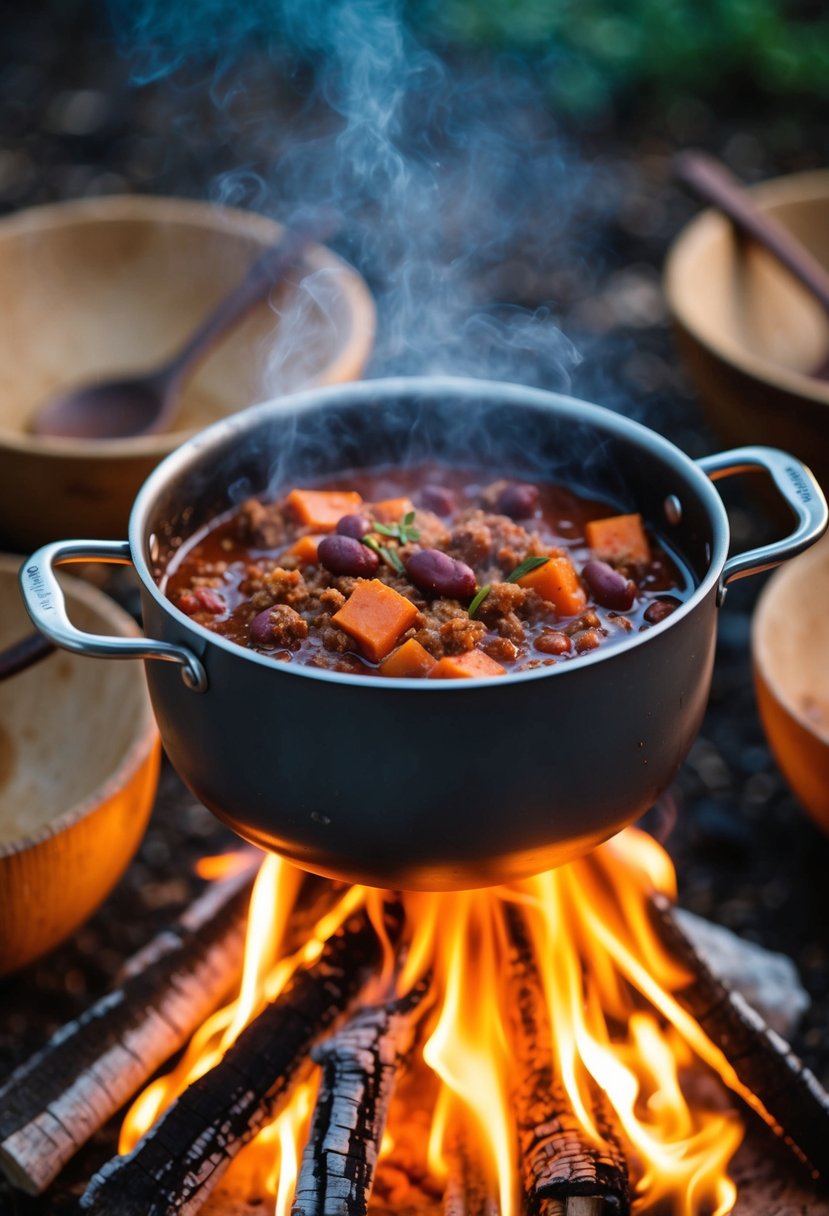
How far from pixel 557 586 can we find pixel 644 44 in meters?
6.36

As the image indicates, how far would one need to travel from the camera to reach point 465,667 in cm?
184

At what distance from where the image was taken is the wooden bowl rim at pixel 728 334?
3.64 meters

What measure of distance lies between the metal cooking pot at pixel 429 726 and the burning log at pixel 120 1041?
0.73 m

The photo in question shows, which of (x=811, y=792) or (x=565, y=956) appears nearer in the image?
(x=565, y=956)

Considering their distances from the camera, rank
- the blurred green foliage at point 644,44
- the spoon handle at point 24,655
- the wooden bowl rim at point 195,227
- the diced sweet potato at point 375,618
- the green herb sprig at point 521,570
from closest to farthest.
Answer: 1. the diced sweet potato at point 375,618
2. the green herb sprig at point 521,570
3. the spoon handle at point 24,655
4. the wooden bowl rim at point 195,227
5. the blurred green foliage at point 644,44

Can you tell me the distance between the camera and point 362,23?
421 cm

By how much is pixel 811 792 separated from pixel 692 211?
439cm

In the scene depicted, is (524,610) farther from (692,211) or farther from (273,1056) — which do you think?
(692,211)

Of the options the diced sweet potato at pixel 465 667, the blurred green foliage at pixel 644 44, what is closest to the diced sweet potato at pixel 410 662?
the diced sweet potato at pixel 465 667

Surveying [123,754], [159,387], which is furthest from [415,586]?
[159,387]

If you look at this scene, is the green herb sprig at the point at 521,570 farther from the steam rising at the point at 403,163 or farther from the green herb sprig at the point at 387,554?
the steam rising at the point at 403,163

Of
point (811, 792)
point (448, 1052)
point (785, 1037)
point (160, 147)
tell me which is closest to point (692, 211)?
point (160, 147)

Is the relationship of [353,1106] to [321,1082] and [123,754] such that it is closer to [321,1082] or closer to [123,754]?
[321,1082]

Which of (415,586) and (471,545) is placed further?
(471,545)
